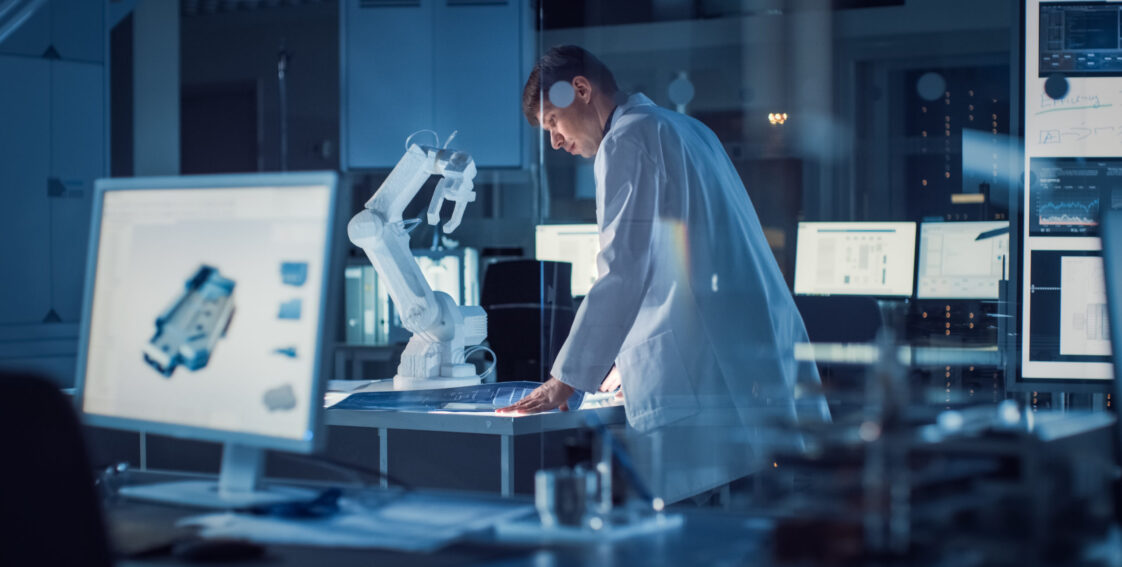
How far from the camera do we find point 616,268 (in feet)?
7.06

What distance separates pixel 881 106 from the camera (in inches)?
151

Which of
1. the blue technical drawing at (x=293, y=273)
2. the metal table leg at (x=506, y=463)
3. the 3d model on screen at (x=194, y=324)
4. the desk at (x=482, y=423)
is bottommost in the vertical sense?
the metal table leg at (x=506, y=463)

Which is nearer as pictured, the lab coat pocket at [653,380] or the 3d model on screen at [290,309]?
the 3d model on screen at [290,309]

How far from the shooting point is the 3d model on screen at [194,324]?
1338mm

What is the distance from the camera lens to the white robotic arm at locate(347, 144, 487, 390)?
242 cm

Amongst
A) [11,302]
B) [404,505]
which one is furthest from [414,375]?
[11,302]

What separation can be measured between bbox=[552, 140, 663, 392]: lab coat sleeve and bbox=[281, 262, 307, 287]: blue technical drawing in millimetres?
919

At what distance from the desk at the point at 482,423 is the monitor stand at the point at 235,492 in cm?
68

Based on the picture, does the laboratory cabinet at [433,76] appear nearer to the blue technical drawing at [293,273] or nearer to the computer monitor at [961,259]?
the computer monitor at [961,259]

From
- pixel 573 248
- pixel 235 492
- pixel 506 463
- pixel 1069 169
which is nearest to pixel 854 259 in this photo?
pixel 573 248

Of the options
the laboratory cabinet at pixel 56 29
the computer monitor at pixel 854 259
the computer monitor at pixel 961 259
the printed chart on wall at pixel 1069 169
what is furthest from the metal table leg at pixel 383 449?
the computer monitor at pixel 854 259

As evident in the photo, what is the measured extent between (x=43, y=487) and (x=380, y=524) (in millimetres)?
455

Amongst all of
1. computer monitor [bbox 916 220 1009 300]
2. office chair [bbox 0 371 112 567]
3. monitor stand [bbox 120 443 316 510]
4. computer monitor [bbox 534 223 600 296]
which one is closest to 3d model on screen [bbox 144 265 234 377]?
monitor stand [bbox 120 443 316 510]

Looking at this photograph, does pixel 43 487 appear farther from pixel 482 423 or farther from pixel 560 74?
pixel 560 74
